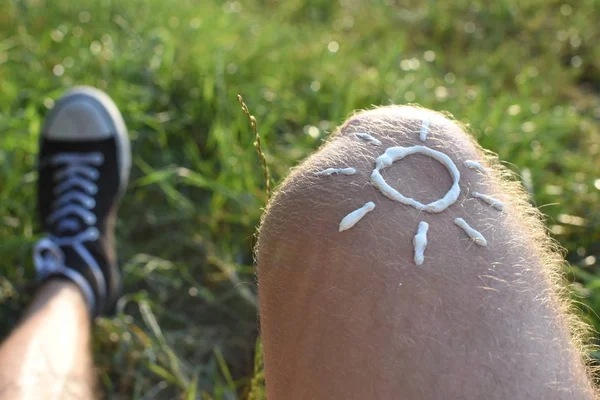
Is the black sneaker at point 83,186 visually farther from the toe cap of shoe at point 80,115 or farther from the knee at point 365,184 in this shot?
the knee at point 365,184

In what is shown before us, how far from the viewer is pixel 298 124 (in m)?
1.94

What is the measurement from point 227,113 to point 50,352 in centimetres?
79

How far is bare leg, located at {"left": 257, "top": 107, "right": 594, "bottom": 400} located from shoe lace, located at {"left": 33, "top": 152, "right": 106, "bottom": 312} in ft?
3.03

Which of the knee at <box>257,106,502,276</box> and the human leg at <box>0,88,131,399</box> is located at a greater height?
the knee at <box>257,106,502,276</box>

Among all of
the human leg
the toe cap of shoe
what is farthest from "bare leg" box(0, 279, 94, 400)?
the toe cap of shoe

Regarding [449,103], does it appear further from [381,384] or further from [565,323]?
[381,384]

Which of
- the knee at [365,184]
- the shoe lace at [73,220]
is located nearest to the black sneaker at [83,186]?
the shoe lace at [73,220]

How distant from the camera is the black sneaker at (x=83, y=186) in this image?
165cm

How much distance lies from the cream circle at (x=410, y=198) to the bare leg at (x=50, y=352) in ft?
2.68

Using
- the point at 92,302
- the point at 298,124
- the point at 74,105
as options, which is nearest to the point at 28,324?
the point at 92,302

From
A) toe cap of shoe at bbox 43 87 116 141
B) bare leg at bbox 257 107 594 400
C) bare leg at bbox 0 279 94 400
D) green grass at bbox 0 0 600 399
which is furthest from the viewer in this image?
toe cap of shoe at bbox 43 87 116 141

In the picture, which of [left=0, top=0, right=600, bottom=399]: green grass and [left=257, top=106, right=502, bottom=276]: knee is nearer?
[left=257, top=106, right=502, bottom=276]: knee

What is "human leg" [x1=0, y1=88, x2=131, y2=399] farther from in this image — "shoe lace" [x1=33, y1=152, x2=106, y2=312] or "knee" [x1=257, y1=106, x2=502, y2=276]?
"knee" [x1=257, y1=106, x2=502, y2=276]

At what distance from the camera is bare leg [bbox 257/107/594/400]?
0.71 metres
